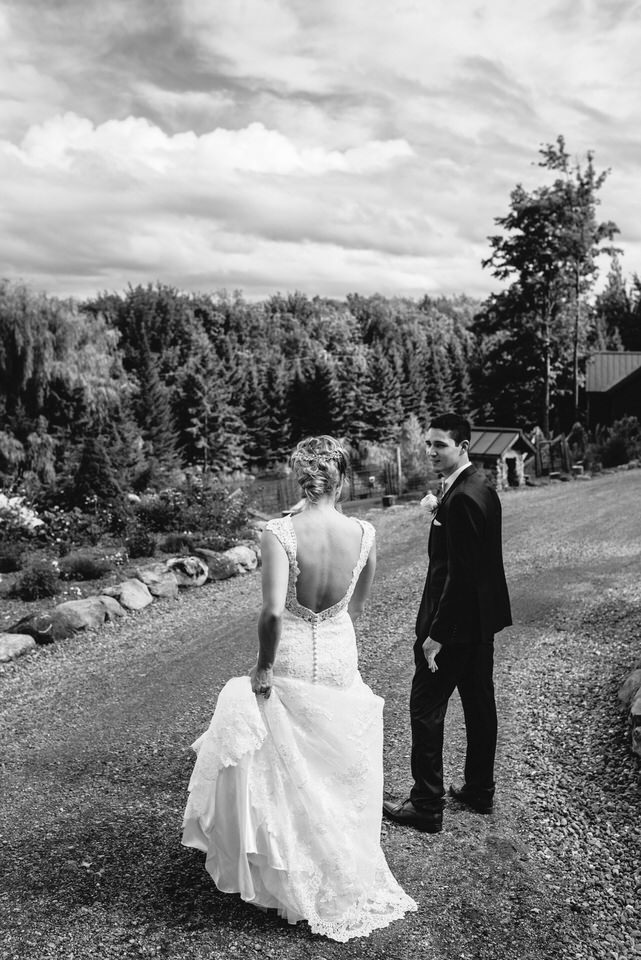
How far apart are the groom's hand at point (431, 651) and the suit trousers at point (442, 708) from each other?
1.6 inches

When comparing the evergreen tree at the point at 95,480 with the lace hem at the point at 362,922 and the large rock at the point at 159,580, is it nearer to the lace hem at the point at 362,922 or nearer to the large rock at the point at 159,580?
the large rock at the point at 159,580

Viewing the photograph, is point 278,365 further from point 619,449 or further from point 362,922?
point 362,922

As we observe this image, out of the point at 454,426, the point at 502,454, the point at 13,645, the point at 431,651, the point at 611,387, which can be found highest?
the point at 611,387

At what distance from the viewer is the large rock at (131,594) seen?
10.3 metres

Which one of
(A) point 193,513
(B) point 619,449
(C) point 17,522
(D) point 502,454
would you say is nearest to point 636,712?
(A) point 193,513

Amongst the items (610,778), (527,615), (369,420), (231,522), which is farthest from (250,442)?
(610,778)

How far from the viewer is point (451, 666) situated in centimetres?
421

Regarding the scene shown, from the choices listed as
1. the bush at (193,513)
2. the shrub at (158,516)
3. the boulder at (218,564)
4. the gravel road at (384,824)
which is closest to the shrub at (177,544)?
the bush at (193,513)

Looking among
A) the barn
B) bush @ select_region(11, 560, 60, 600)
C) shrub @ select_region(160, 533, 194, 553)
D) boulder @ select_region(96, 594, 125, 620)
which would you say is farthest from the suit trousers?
the barn

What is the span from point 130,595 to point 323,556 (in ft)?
23.9

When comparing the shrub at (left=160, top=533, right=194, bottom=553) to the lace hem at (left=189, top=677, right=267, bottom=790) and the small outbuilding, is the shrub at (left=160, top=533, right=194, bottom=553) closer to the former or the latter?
the lace hem at (left=189, top=677, right=267, bottom=790)

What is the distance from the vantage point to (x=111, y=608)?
9922mm

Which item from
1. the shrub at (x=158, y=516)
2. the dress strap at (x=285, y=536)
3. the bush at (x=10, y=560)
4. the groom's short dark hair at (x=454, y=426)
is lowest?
the bush at (x=10, y=560)

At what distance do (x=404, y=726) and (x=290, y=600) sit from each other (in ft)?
8.60
